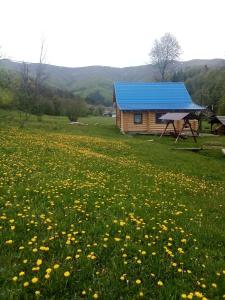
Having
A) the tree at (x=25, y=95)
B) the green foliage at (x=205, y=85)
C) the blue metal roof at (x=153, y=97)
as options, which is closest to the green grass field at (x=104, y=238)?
the tree at (x=25, y=95)

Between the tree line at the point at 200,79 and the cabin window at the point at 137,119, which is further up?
the tree line at the point at 200,79

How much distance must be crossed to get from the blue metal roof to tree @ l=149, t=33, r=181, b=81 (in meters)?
28.3

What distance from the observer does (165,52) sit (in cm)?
7319

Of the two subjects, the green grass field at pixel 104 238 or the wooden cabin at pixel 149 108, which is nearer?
the green grass field at pixel 104 238

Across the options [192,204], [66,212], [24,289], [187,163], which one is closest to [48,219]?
[66,212]

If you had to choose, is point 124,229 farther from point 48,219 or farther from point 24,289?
point 24,289

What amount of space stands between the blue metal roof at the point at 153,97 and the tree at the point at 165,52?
1113 inches

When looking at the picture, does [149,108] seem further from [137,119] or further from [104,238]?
[104,238]

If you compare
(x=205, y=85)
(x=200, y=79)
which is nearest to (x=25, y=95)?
(x=205, y=85)

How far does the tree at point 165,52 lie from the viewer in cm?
7269

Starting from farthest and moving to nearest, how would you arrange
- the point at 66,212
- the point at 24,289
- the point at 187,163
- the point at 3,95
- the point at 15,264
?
the point at 3,95
the point at 187,163
the point at 66,212
the point at 15,264
the point at 24,289

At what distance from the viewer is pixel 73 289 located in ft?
14.4

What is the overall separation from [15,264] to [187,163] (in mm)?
15334

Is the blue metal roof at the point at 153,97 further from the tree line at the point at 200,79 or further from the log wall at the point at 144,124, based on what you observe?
the tree line at the point at 200,79
